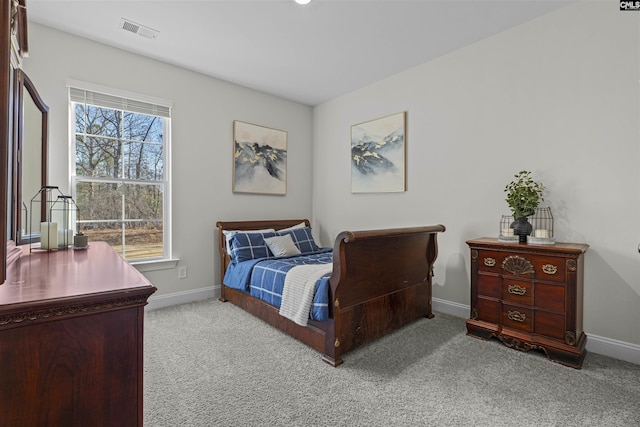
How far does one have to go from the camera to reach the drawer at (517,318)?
7.80 feet

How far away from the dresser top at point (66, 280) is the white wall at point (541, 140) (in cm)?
296

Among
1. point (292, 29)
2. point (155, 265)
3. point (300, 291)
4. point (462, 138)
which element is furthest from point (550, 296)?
point (155, 265)

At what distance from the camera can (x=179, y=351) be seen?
2.39 meters

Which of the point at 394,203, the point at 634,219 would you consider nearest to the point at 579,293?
the point at 634,219

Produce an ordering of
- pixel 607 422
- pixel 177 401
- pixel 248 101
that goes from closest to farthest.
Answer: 1. pixel 607 422
2. pixel 177 401
3. pixel 248 101

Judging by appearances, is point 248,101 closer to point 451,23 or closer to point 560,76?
point 451,23

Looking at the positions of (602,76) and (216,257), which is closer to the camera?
(602,76)

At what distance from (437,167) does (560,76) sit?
1243 millimetres

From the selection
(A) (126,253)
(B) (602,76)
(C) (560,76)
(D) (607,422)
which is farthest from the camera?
(A) (126,253)

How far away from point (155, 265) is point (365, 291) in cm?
232

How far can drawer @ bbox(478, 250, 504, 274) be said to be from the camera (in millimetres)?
2516

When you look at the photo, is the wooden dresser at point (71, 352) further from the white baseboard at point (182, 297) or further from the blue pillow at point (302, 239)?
the blue pillow at point (302, 239)

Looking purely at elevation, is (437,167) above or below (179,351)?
above

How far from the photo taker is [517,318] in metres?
2.44
